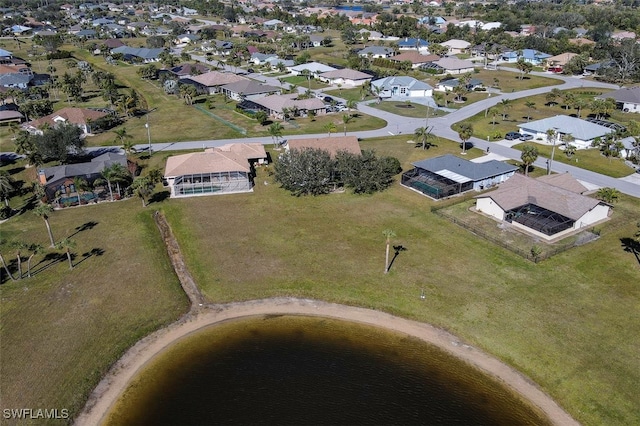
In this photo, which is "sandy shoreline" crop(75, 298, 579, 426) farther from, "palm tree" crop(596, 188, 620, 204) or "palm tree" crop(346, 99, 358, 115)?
"palm tree" crop(346, 99, 358, 115)

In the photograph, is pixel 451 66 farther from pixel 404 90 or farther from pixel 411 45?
pixel 411 45

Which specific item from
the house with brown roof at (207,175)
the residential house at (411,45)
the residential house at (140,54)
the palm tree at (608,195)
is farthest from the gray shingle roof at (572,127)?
the residential house at (140,54)

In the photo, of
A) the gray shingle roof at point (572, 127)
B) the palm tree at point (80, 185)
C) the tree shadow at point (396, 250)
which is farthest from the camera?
the gray shingle roof at point (572, 127)

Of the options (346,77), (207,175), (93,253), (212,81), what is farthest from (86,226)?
(346,77)

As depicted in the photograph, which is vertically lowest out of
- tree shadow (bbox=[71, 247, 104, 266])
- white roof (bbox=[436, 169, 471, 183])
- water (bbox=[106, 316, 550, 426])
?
water (bbox=[106, 316, 550, 426])

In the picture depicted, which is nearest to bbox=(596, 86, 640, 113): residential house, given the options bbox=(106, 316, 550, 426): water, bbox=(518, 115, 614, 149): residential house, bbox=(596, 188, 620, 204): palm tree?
bbox=(518, 115, 614, 149): residential house

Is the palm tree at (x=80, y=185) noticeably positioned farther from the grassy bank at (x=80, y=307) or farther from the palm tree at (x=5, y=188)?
the palm tree at (x=5, y=188)
